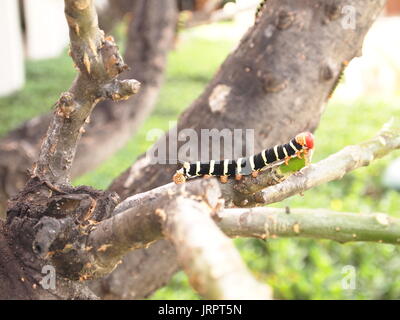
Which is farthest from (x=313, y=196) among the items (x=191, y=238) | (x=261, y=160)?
(x=191, y=238)

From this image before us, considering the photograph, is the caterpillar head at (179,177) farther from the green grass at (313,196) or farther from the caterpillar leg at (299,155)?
the green grass at (313,196)

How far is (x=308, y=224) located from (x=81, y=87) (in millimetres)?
604

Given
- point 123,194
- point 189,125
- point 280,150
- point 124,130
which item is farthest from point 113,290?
point 124,130

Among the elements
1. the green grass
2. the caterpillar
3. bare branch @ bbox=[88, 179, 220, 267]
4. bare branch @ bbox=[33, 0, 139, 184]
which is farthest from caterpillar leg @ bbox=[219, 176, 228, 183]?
the green grass

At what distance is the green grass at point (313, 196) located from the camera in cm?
386

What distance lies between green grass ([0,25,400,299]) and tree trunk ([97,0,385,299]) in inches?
37.1

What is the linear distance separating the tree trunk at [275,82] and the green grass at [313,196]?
0.94 meters

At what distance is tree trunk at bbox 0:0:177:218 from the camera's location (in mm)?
3662

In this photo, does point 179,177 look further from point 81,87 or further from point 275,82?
point 275,82

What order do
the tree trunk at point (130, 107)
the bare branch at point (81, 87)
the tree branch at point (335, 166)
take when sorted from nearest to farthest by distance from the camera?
the bare branch at point (81, 87) → the tree branch at point (335, 166) → the tree trunk at point (130, 107)

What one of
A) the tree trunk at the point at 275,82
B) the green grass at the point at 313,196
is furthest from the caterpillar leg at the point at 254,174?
the green grass at the point at 313,196

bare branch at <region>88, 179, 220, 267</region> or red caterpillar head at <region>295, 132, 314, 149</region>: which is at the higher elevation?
red caterpillar head at <region>295, 132, 314, 149</region>

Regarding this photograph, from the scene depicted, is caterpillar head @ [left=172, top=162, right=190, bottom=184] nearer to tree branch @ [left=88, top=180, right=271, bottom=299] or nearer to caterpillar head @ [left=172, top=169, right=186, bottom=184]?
caterpillar head @ [left=172, top=169, right=186, bottom=184]

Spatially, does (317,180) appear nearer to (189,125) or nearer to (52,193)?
(52,193)
